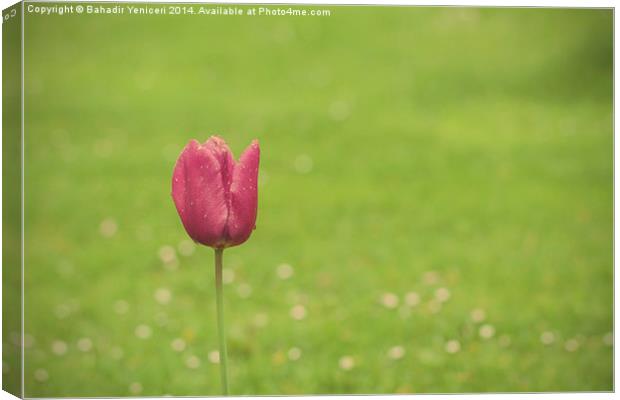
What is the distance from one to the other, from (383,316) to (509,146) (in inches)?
81.7

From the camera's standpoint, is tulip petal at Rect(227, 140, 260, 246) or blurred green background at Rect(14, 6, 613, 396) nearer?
tulip petal at Rect(227, 140, 260, 246)

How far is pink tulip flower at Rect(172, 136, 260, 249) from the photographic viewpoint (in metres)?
1.64

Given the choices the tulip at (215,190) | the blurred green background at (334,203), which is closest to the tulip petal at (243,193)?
the tulip at (215,190)

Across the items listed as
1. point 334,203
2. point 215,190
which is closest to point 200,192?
point 215,190

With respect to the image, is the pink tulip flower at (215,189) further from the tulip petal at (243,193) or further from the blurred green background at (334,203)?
the blurred green background at (334,203)

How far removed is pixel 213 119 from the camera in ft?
19.0

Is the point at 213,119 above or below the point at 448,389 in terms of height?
above

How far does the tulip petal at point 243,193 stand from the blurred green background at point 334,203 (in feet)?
4.60

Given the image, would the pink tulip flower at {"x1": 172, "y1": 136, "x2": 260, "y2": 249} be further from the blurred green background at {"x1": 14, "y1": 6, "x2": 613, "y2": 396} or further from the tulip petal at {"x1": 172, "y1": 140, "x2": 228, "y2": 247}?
the blurred green background at {"x1": 14, "y1": 6, "x2": 613, "y2": 396}

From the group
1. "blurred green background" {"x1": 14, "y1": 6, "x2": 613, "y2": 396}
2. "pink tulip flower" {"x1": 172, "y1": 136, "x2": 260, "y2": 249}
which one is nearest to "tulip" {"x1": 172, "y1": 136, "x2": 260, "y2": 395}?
"pink tulip flower" {"x1": 172, "y1": 136, "x2": 260, "y2": 249}

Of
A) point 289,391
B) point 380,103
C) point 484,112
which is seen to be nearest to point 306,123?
point 380,103

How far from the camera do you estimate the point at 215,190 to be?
64.6 inches

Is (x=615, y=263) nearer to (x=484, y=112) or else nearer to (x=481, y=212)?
(x=481, y=212)

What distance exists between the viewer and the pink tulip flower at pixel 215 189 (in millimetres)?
1639
